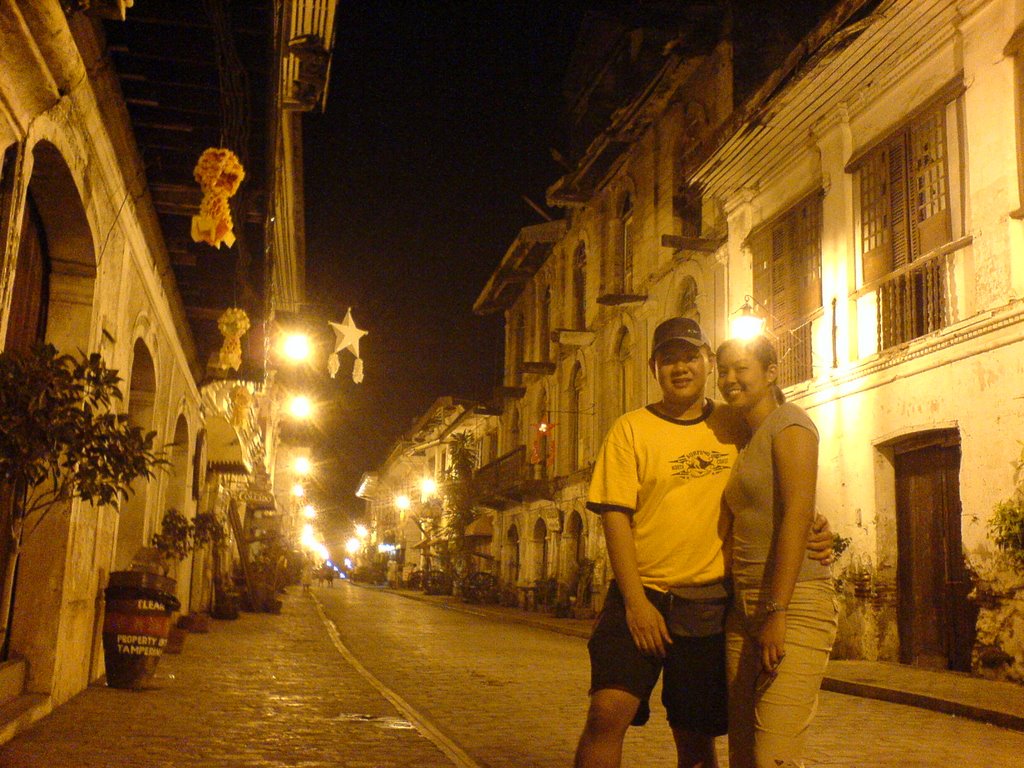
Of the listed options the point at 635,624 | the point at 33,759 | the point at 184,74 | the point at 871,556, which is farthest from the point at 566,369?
the point at 635,624

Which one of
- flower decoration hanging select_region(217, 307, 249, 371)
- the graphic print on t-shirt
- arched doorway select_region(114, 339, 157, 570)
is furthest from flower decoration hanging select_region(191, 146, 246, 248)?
the graphic print on t-shirt

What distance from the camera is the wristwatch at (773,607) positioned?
10.2ft

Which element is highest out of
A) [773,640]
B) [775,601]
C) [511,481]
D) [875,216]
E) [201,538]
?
[875,216]

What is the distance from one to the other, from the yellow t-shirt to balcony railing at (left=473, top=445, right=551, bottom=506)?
26304mm

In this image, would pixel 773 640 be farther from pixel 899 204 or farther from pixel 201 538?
pixel 201 538

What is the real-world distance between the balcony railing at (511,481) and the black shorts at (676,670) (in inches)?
1038

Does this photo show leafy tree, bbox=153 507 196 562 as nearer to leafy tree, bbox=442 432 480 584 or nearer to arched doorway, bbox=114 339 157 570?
arched doorway, bbox=114 339 157 570

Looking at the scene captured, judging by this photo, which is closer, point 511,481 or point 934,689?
point 934,689

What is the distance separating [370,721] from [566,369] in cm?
2260

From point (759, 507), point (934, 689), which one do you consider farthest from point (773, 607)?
point (934, 689)

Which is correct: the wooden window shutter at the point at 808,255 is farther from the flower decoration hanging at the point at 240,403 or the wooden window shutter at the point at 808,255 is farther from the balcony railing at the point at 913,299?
the flower decoration hanging at the point at 240,403

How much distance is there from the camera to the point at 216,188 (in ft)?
28.0

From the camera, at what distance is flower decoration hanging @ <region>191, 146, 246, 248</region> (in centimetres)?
845

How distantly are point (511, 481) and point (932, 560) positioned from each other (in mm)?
20748
